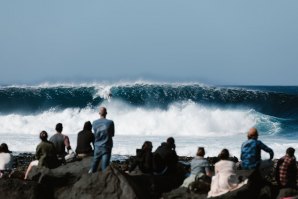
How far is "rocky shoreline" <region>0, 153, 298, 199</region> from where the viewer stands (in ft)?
40.3

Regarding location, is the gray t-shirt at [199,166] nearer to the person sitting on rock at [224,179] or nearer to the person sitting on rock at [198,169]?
the person sitting on rock at [198,169]

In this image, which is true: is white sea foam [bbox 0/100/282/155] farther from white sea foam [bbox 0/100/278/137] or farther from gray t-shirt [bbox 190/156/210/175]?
gray t-shirt [bbox 190/156/210/175]

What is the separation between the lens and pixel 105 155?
13.3 meters

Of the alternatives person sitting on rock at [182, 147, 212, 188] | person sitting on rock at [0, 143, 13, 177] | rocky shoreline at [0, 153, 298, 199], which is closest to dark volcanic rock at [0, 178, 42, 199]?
rocky shoreline at [0, 153, 298, 199]

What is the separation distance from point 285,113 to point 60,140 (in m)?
34.5

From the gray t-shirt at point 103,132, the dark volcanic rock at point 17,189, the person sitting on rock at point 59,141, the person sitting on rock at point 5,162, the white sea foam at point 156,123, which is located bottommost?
the white sea foam at point 156,123

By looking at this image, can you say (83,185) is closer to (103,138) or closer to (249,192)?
(103,138)

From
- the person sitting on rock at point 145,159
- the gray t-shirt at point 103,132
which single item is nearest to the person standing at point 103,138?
the gray t-shirt at point 103,132

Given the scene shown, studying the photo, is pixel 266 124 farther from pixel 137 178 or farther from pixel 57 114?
pixel 137 178

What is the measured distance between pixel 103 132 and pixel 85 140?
45.4 inches

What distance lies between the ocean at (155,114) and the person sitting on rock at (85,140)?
879 centimetres

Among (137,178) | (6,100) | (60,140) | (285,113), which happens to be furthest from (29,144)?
(285,113)

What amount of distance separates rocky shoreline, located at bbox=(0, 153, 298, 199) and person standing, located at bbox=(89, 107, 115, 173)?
42 centimetres

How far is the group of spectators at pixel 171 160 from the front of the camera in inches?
491
